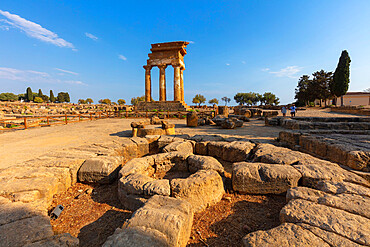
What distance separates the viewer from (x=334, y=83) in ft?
95.8

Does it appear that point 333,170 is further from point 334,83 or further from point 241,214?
point 334,83

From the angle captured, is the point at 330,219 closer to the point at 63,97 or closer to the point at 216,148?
the point at 216,148

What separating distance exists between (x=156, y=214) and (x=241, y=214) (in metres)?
1.38

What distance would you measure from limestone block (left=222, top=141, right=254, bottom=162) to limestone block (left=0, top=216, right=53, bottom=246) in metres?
3.69

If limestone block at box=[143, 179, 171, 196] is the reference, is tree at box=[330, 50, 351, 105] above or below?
above

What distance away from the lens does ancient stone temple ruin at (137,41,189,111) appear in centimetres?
2027

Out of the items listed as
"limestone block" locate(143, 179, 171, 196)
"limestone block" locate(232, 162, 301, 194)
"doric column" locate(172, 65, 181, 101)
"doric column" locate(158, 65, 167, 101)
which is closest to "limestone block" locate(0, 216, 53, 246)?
"limestone block" locate(143, 179, 171, 196)

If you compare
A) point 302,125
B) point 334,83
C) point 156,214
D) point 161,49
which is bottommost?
point 156,214

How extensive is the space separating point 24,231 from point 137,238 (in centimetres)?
128

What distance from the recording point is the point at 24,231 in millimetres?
1656

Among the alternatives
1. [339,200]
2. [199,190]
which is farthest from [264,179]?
[199,190]

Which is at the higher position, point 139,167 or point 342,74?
point 342,74

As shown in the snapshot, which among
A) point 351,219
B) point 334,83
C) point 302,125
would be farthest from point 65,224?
point 334,83

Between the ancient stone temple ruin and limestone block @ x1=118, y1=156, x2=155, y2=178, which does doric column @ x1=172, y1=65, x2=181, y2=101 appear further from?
limestone block @ x1=118, y1=156, x2=155, y2=178
